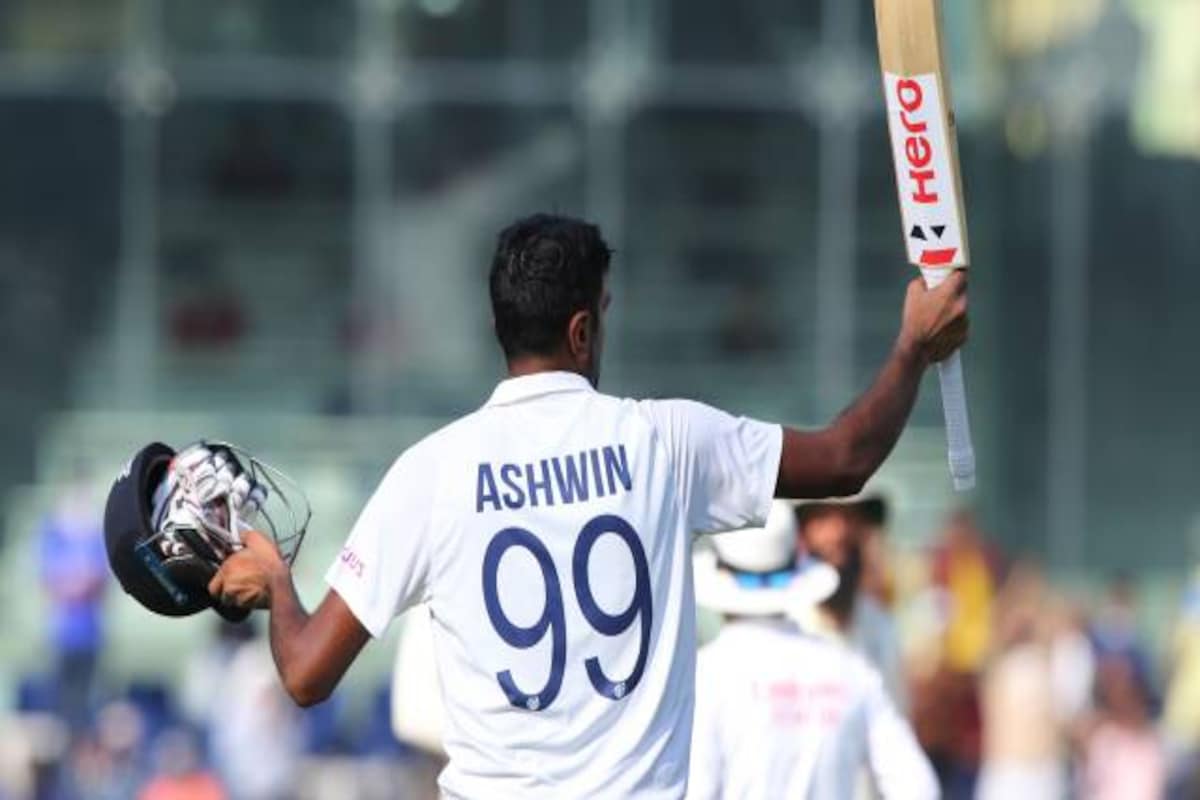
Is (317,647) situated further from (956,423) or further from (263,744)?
(263,744)

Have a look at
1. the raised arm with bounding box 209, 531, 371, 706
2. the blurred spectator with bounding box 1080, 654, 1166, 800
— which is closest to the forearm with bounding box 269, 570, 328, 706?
the raised arm with bounding box 209, 531, 371, 706

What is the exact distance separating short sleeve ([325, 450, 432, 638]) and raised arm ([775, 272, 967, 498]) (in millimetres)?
611

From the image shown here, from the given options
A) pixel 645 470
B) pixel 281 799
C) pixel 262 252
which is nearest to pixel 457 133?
pixel 262 252

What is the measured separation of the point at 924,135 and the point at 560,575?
0.91 metres

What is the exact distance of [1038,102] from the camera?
67.6ft

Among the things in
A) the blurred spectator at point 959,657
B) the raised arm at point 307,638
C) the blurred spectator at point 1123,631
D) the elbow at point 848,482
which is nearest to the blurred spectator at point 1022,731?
the blurred spectator at point 959,657

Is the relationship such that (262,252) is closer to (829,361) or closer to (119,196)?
(119,196)

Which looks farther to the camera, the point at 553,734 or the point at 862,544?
the point at 862,544

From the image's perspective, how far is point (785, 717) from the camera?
7.61m

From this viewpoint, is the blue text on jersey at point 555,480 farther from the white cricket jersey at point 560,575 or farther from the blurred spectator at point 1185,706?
the blurred spectator at point 1185,706

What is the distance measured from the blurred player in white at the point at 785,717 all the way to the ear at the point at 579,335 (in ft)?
7.72

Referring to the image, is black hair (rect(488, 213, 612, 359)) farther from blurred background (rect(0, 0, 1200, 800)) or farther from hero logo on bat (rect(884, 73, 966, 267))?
blurred background (rect(0, 0, 1200, 800))

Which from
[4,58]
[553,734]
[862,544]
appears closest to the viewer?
[553,734]

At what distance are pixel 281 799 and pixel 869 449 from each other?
34.9 ft
